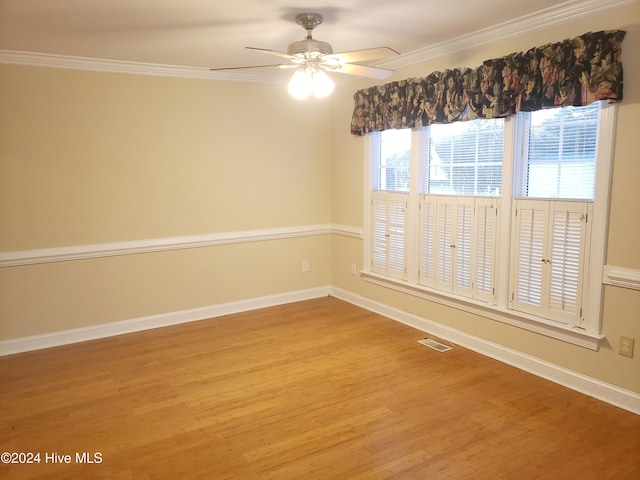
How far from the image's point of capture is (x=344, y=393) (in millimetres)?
3201

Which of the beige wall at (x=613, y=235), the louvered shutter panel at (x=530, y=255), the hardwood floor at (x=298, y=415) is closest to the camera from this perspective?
the hardwood floor at (x=298, y=415)

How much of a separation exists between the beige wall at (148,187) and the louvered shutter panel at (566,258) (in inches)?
108

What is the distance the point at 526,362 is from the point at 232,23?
310 centimetres

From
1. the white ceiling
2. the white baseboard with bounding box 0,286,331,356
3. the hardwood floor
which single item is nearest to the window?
the hardwood floor

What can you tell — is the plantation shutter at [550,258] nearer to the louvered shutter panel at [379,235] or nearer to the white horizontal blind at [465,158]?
the white horizontal blind at [465,158]

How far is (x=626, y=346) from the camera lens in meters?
2.89

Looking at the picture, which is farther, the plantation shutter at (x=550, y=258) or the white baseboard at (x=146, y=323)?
the white baseboard at (x=146, y=323)

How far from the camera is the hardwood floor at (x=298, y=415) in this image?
95.9 inches

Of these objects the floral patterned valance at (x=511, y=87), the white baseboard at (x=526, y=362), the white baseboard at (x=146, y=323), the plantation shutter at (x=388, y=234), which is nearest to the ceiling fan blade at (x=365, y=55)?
the floral patterned valance at (x=511, y=87)

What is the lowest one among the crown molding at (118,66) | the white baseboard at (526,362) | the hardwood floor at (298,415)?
the hardwood floor at (298,415)

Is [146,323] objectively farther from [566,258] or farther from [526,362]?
[566,258]

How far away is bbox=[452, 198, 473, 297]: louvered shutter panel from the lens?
3816 millimetres

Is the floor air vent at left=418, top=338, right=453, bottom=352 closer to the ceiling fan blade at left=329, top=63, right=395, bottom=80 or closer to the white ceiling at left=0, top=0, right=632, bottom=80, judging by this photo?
the ceiling fan blade at left=329, top=63, right=395, bottom=80

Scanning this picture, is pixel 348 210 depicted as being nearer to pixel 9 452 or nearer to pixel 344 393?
pixel 344 393
